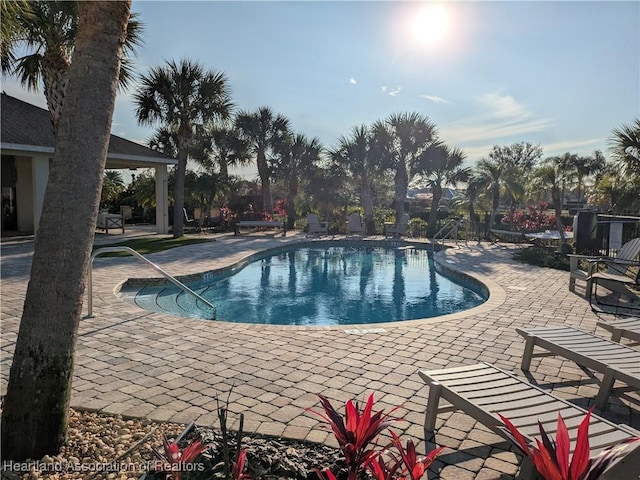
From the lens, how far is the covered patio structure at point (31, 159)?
13.7 meters

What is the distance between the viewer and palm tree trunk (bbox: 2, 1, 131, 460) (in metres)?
2.31

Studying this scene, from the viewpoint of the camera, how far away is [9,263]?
9.97 m

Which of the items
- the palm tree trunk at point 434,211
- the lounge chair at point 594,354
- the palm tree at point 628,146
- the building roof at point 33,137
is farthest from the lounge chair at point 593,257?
the building roof at point 33,137

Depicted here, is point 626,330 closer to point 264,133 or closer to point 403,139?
point 403,139

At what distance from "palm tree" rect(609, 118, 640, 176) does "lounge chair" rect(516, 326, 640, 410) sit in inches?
422

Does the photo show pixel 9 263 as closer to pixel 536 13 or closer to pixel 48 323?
pixel 48 323

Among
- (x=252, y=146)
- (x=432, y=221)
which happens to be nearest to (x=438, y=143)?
(x=432, y=221)

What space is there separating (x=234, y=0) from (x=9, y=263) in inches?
325

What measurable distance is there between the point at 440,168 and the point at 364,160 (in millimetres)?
3927

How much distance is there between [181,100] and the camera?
52.6ft

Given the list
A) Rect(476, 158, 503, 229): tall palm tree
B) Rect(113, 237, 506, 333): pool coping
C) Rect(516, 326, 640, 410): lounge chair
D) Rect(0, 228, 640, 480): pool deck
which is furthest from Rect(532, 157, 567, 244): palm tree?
Rect(516, 326, 640, 410): lounge chair

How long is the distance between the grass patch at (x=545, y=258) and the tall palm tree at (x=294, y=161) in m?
13.7

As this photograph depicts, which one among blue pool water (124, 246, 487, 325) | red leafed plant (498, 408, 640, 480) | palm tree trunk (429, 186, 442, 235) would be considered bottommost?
blue pool water (124, 246, 487, 325)

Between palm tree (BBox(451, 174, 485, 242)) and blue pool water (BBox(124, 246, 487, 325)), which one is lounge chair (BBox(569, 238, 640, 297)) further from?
palm tree (BBox(451, 174, 485, 242))
